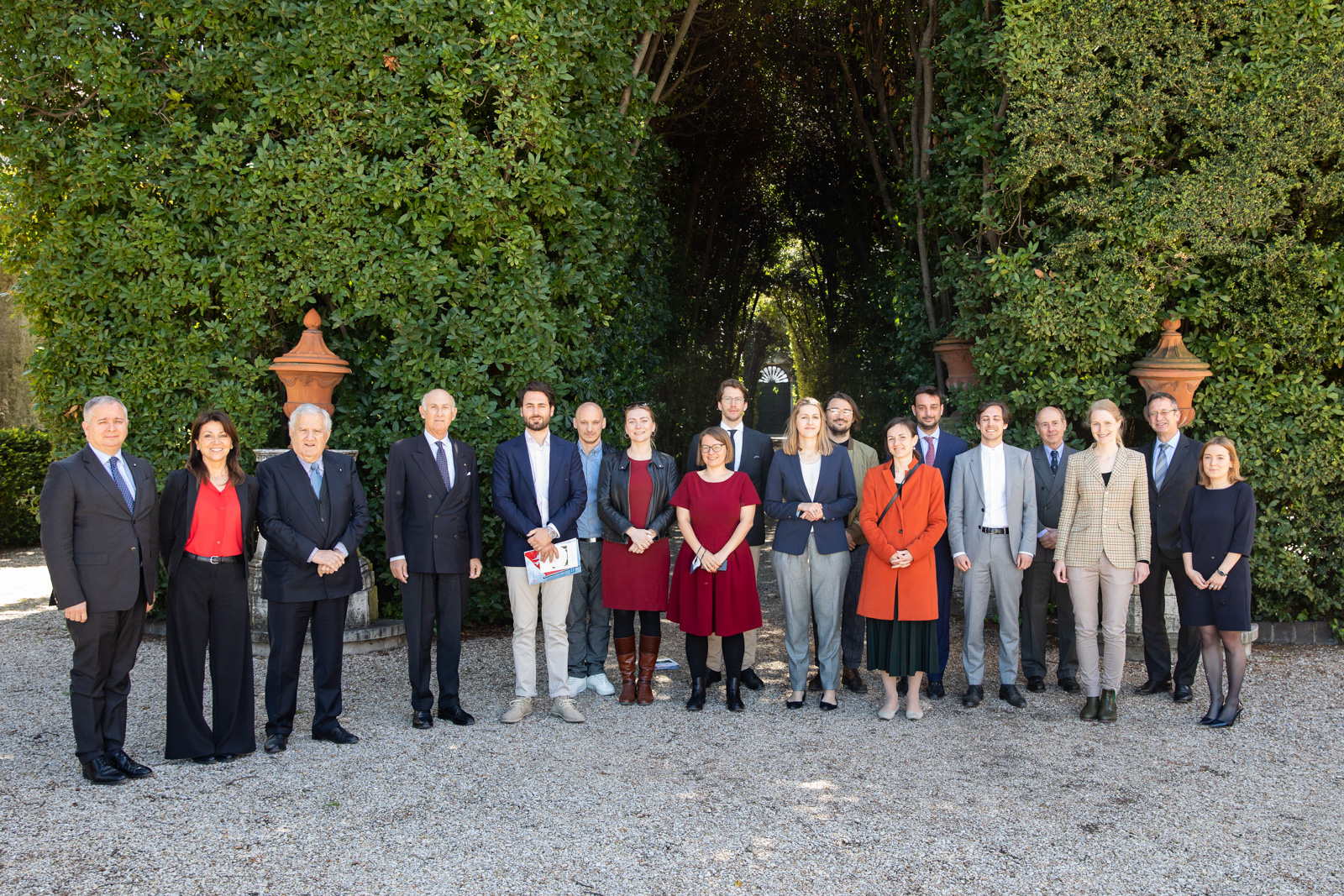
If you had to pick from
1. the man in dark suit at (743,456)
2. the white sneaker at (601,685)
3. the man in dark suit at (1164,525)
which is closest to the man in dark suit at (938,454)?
the man in dark suit at (743,456)

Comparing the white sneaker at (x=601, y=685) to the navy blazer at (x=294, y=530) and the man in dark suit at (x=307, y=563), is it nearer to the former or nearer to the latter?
the man in dark suit at (x=307, y=563)

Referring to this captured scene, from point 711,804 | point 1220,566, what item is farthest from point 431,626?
point 1220,566

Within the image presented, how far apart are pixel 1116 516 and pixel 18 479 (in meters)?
13.0

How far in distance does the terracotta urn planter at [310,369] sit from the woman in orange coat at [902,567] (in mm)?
3899

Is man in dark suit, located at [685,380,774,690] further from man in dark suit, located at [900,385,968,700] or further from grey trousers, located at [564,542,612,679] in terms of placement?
man in dark suit, located at [900,385,968,700]

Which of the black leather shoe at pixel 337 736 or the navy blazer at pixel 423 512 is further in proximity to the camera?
the navy blazer at pixel 423 512

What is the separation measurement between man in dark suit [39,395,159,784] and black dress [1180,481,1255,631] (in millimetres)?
5368

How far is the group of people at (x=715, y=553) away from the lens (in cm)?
→ 463

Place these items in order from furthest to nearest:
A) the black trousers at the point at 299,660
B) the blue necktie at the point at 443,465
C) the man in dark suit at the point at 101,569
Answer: the blue necktie at the point at 443,465, the black trousers at the point at 299,660, the man in dark suit at the point at 101,569

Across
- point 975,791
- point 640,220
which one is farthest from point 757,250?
point 975,791

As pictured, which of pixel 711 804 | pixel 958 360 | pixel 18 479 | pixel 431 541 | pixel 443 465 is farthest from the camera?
pixel 18 479

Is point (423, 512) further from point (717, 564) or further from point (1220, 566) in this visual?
point (1220, 566)

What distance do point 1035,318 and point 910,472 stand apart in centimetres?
202

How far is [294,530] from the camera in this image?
4723mm
